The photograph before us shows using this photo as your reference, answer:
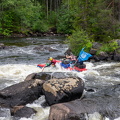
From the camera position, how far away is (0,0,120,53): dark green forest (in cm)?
1447

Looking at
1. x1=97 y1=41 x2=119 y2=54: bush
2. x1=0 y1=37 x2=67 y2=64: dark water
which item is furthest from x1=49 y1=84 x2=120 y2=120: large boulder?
x1=0 y1=37 x2=67 y2=64: dark water

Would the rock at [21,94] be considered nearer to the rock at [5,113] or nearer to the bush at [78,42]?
the rock at [5,113]

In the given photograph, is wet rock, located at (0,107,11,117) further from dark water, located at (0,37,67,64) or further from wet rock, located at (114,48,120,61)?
wet rock, located at (114,48,120,61)

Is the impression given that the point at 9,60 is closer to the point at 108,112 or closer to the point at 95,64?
the point at 95,64

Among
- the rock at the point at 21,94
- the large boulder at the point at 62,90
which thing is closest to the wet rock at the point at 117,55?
the large boulder at the point at 62,90

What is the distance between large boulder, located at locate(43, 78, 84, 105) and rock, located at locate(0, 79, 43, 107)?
50 centimetres

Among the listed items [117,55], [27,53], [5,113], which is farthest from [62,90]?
[27,53]

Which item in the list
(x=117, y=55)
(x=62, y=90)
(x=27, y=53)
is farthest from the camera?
(x=27, y=53)

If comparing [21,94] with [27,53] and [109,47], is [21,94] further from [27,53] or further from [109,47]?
[27,53]

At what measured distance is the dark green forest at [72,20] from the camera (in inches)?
570

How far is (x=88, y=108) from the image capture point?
17.8ft

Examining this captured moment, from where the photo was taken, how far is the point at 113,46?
44.2 ft

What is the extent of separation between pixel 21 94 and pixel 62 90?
147 cm

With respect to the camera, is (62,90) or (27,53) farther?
(27,53)
